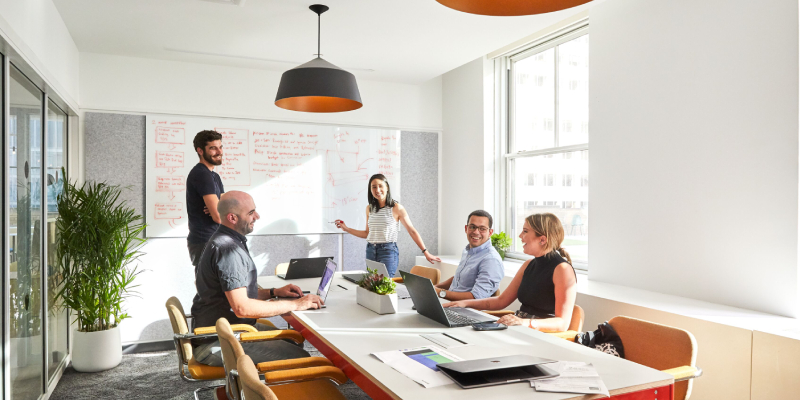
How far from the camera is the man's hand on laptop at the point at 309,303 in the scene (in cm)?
274

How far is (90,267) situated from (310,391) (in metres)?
2.42

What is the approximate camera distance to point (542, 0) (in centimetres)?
175

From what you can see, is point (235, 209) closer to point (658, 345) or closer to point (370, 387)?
point (370, 387)

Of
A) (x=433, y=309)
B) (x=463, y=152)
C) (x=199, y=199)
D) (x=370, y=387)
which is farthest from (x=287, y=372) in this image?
(x=463, y=152)

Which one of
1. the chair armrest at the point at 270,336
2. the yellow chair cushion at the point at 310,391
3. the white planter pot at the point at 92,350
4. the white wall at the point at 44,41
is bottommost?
the white planter pot at the point at 92,350

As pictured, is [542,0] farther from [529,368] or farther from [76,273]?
[76,273]

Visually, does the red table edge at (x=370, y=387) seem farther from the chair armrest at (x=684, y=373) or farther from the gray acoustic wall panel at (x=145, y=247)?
the gray acoustic wall panel at (x=145, y=247)

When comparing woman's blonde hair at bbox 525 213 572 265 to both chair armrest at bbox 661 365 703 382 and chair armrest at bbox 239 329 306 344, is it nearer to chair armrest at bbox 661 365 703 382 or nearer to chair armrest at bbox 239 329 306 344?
chair armrest at bbox 661 365 703 382

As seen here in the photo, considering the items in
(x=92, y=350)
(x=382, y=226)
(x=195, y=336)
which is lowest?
(x=92, y=350)

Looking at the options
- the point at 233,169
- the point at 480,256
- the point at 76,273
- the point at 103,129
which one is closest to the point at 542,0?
the point at 480,256

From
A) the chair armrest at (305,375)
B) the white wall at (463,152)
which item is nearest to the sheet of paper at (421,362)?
the chair armrest at (305,375)

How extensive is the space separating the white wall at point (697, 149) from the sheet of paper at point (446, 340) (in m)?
1.88

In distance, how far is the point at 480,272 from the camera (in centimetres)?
340

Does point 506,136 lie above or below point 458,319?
above
